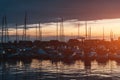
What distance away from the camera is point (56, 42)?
335ft

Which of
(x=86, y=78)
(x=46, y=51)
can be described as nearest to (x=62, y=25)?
(x=46, y=51)

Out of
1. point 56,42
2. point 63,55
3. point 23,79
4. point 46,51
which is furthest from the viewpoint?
point 56,42

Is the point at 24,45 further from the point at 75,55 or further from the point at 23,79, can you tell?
the point at 23,79

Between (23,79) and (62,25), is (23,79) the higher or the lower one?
the lower one

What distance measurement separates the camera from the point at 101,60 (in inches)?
2899

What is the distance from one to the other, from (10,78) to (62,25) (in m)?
47.8

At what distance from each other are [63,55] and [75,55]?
2.63 meters

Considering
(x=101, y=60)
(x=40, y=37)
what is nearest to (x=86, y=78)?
(x=101, y=60)

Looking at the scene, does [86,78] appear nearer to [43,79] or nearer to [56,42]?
[43,79]

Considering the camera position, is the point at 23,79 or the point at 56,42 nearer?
the point at 23,79

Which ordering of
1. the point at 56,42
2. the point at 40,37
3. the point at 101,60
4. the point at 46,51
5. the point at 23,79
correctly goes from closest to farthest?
the point at 23,79
the point at 101,60
the point at 46,51
the point at 40,37
the point at 56,42

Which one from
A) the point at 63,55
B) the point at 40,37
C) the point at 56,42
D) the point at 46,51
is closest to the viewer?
the point at 63,55

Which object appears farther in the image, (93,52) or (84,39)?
(84,39)

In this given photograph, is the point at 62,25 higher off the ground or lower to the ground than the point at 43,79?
higher
